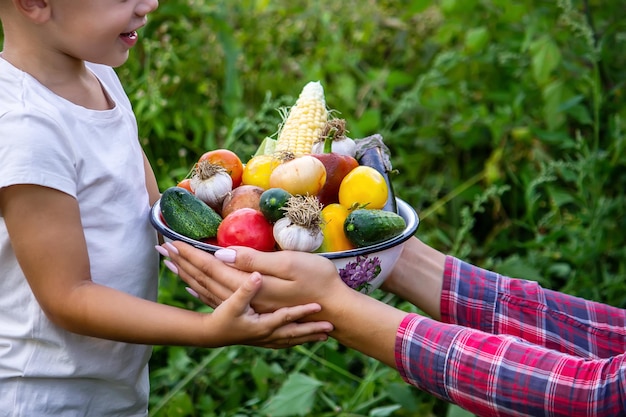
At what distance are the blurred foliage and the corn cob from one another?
0.59 m

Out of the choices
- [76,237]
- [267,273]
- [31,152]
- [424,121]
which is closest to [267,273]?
[267,273]

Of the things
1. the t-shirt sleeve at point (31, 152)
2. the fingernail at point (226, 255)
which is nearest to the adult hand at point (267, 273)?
the fingernail at point (226, 255)

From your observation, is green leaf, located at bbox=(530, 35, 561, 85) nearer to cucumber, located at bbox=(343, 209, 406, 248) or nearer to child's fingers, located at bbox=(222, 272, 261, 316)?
cucumber, located at bbox=(343, 209, 406, 248)

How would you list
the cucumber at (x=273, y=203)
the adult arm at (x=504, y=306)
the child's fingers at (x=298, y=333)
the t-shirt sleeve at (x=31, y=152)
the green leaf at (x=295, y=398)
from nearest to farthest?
the t-shirt sleeve at (x=31, y=152)
the cucumber at (x=273, y=203)
the child's fingers at (x=298, y=333)
the adult arm at (x=504, y=306)
the green leaf at (x=295, y=398)

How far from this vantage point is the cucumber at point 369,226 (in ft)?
4.53

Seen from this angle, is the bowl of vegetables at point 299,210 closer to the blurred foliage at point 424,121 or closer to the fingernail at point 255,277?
the fingernail at point 255,277

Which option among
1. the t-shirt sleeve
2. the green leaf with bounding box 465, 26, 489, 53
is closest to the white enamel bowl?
the t-shirt sleeve

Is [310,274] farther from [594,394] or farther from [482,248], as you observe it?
[482,248]

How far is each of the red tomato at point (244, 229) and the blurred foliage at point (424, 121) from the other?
0.79 m

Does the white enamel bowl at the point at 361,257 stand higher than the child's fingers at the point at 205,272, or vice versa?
the white enamel bowl at the point at 361,257

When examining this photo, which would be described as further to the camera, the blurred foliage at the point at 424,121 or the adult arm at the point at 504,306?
the blurred foliage at the point at 424,121

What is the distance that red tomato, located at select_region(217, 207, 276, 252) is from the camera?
1.39 m

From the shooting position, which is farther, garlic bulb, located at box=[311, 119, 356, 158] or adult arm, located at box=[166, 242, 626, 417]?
garlic bulb, located at box=[311, 119, 356, 158]

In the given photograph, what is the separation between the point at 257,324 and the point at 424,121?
218cm
